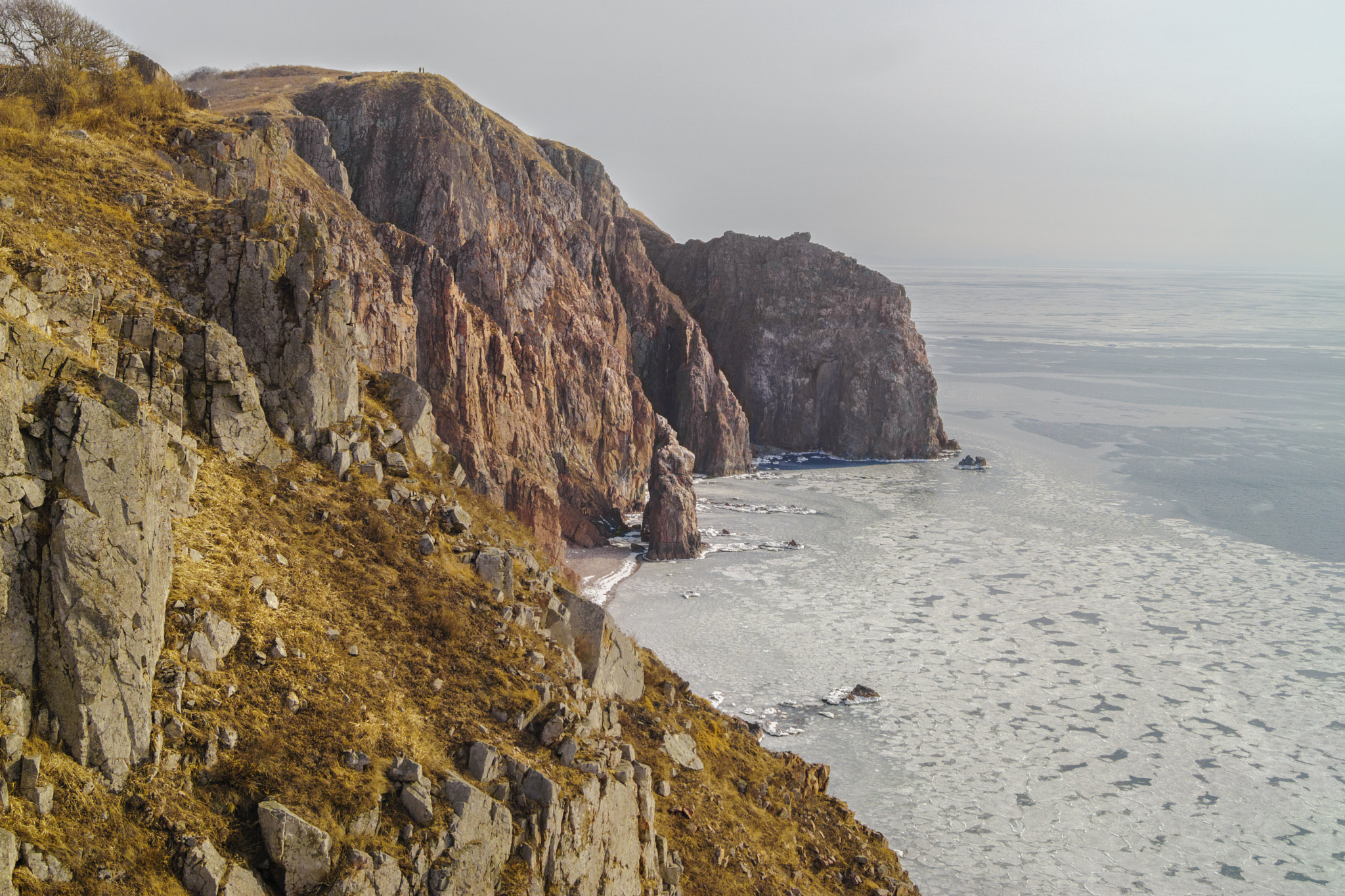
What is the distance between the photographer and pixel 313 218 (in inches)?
605

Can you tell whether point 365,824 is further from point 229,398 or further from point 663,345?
point 663,345

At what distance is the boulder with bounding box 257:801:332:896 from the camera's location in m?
9.05

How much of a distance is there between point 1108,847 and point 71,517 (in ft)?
84.4

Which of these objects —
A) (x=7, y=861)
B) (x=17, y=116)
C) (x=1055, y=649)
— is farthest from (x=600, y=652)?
(x=1055, y=649)

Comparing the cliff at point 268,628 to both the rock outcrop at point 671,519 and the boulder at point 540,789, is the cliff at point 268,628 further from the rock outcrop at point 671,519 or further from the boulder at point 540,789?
the rock outcrop at point 671,519

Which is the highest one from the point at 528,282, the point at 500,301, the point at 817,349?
the point at 528,282

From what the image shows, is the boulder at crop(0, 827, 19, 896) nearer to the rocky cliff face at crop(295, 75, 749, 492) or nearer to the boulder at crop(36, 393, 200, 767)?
the boulder at crop(36, 393, 200, 767)

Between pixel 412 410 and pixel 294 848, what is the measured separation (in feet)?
30.1

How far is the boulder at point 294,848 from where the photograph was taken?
905cm

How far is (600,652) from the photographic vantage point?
50.3 feet

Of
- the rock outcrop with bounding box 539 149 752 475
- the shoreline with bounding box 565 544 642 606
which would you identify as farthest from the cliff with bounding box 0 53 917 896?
the rock outcrop with bounding box 539 149 752 475

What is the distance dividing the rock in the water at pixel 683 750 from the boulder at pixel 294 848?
734cm

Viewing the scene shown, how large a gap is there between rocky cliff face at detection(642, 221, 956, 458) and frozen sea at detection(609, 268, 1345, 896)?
21.1ft

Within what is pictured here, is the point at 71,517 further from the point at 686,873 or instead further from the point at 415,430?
the point at 686,873
